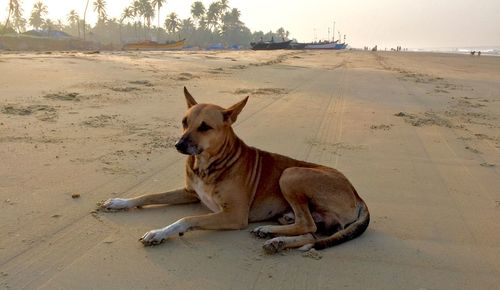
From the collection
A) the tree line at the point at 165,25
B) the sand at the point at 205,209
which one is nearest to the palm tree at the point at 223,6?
the tree line at the point at 165,25

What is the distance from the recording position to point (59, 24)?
164 metres

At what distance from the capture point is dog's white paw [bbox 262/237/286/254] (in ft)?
13.3

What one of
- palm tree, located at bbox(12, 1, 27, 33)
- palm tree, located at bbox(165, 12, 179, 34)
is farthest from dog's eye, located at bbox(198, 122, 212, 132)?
palm tree, located at bbox(165, 12, 179, 34)

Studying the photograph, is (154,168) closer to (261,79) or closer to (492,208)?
(492,208)

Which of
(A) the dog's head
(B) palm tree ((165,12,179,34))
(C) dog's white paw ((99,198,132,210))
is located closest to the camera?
(A) the dog's head

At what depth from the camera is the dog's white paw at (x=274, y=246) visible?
4.05m

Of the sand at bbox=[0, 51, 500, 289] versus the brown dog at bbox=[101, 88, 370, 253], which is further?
the brown dog at bbox=[101, 88, 370, 253]

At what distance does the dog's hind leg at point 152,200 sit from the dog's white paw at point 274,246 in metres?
1.25

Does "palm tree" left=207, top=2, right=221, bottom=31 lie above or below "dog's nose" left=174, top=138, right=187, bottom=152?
above

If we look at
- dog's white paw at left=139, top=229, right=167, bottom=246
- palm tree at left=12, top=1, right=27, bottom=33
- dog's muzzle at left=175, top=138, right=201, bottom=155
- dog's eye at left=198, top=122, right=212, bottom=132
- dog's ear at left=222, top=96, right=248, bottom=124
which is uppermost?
palm tree at left=12, top=1, right=27, bottom=33

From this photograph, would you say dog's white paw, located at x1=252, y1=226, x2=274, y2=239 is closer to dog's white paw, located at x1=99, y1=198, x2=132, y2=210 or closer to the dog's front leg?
the dog's front leg

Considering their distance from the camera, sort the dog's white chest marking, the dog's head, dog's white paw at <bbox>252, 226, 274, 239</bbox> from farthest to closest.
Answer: the dog's white chest marking → the dog's head → dog's white paw at <bbox>252, 226, 274, 239</bbox>

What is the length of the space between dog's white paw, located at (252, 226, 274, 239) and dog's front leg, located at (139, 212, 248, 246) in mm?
204


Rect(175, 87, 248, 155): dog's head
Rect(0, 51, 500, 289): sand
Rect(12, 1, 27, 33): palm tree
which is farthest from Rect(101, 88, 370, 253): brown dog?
Rect(12, 1, 27, 33): palm tree
